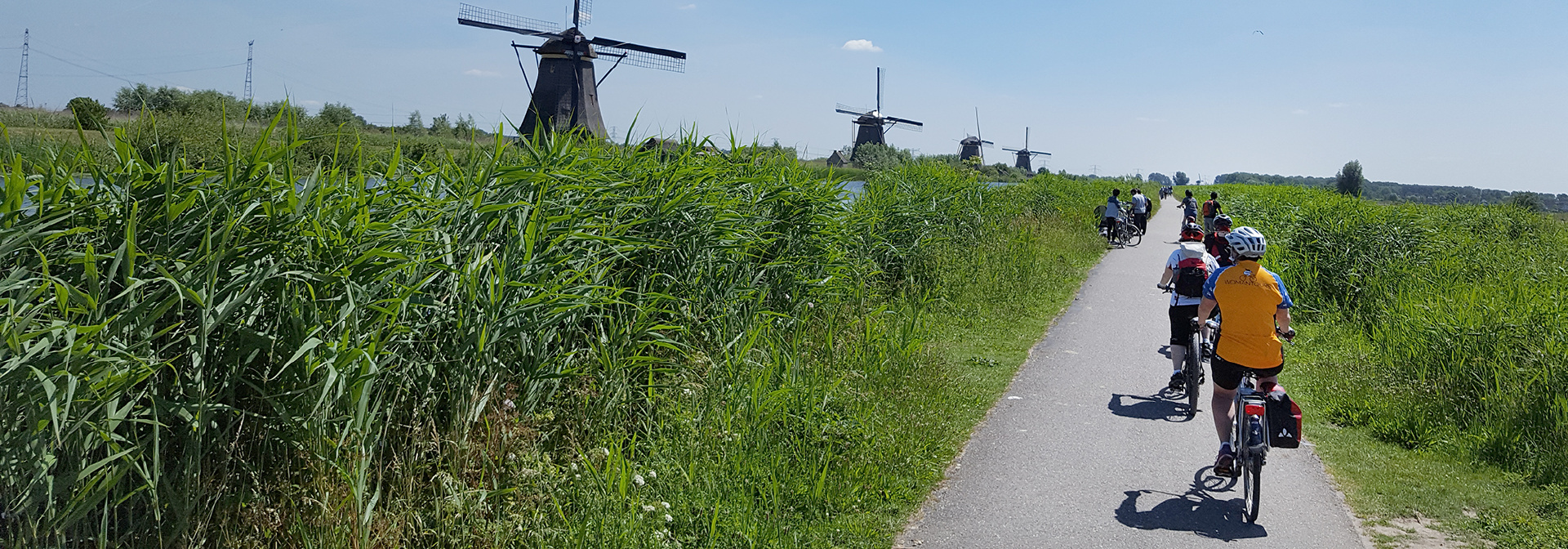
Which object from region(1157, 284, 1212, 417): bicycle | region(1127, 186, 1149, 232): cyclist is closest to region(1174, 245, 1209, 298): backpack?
region(1157, 284, 1212, 417): bicycle

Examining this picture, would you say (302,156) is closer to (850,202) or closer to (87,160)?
(87,160)

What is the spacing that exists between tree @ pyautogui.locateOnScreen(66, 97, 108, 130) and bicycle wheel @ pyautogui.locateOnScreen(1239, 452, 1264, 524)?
6.01 m

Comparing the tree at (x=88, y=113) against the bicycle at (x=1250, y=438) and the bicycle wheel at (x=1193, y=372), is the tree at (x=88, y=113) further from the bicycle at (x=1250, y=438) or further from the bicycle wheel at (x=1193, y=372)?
the bicycle wheel at (x=1193, y=372)

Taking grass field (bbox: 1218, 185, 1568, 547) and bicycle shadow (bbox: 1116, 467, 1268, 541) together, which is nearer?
bicycle shadow (bbox: 1116, 467, 1268, 541)

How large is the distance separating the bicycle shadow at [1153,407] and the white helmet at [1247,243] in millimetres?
2294

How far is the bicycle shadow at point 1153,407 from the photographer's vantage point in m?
7.80

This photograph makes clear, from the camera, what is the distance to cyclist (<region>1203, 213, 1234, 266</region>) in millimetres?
10055

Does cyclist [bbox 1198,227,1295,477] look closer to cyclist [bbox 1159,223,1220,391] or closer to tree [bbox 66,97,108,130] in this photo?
cyclist [bbox 1159,223,1220,391]

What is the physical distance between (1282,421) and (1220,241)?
6.04 meters

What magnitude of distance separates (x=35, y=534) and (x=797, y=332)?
506 centimetres

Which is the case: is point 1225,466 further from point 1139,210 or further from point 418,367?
point 1139,210

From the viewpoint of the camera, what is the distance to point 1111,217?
82.2 feet

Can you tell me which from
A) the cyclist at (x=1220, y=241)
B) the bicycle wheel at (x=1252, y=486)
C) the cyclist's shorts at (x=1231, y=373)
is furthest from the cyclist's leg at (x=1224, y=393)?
the cyclist at (x=1220, y=241)

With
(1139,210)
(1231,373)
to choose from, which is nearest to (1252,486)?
(1231,373)
